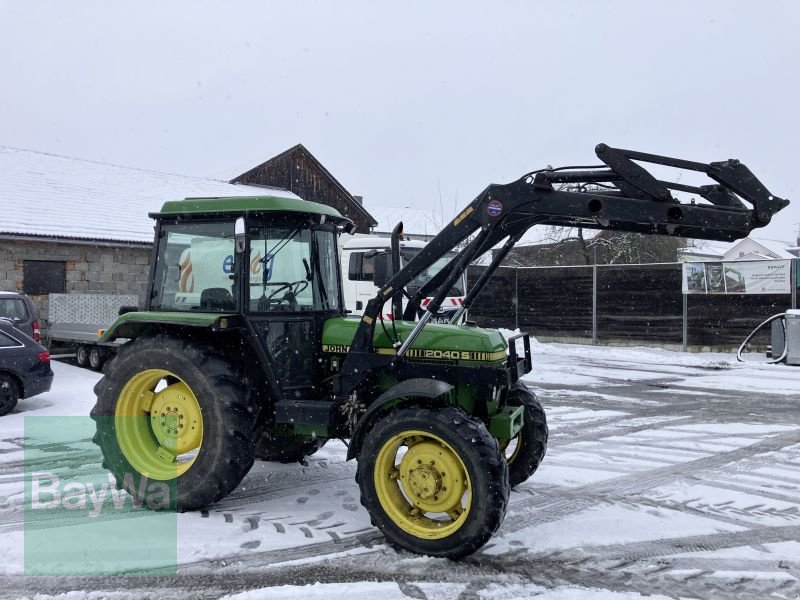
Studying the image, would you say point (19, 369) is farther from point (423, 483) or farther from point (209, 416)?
point (423, 483)

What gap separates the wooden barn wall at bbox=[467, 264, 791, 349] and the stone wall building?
9057 mm

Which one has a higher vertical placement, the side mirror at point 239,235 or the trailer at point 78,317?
the side mirror at point 239,235

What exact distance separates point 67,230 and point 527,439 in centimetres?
1362

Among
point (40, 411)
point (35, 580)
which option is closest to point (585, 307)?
point (40, 411)

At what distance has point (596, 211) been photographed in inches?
181

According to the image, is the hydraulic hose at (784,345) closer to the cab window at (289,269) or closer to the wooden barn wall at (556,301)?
the wooden barn wall at (556,301)

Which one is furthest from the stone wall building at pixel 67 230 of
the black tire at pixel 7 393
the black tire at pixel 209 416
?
the black tire at pixel 209 416

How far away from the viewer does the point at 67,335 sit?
46.9 ft

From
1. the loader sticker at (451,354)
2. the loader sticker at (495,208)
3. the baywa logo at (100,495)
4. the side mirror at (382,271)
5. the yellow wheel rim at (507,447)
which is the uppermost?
the loader sticker at (495,208)

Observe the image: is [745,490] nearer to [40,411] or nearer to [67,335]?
[40,411]

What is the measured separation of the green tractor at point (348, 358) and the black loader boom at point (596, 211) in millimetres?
10

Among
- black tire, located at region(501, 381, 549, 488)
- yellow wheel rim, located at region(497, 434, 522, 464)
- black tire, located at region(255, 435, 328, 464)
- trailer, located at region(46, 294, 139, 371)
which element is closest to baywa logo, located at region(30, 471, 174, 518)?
black tire, located at region(255, 435, 328, 464)

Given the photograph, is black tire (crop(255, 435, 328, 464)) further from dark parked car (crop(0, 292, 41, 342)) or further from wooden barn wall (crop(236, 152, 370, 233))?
wooden barn wall (crop(236, 152, 370, 233))

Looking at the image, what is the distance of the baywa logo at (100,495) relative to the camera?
5.27 m
